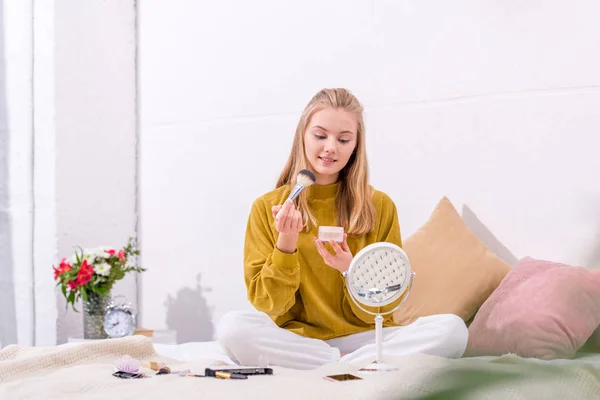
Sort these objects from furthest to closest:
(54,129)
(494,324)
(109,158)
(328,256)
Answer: (109,158) → (54,129) → (494,324) → (328,256)

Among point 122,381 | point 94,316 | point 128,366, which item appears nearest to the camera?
point 122,381

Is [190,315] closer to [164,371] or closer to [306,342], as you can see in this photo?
[306,342]

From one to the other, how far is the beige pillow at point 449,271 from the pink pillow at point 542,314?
10 centimetres

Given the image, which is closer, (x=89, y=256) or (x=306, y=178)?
(x=306, y=178)

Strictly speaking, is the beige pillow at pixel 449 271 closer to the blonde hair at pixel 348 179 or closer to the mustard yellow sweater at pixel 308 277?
the mustard yellow sweater at pixel 308 277

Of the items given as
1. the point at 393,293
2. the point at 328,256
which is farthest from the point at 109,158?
the point at 393,293

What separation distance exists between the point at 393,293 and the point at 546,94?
3.91ft

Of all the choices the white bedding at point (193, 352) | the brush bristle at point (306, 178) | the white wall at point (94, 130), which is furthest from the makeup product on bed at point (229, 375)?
the white wall at point (94, 130)

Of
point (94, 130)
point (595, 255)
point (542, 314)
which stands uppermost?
point (94, 130)

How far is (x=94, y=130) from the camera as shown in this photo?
3449 millimetres

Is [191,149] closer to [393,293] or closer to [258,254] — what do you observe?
[258,254]

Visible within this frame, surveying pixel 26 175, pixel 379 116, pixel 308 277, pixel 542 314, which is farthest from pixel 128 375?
pixel 26 175

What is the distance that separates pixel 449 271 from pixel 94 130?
1.78 m

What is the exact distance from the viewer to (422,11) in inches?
111
